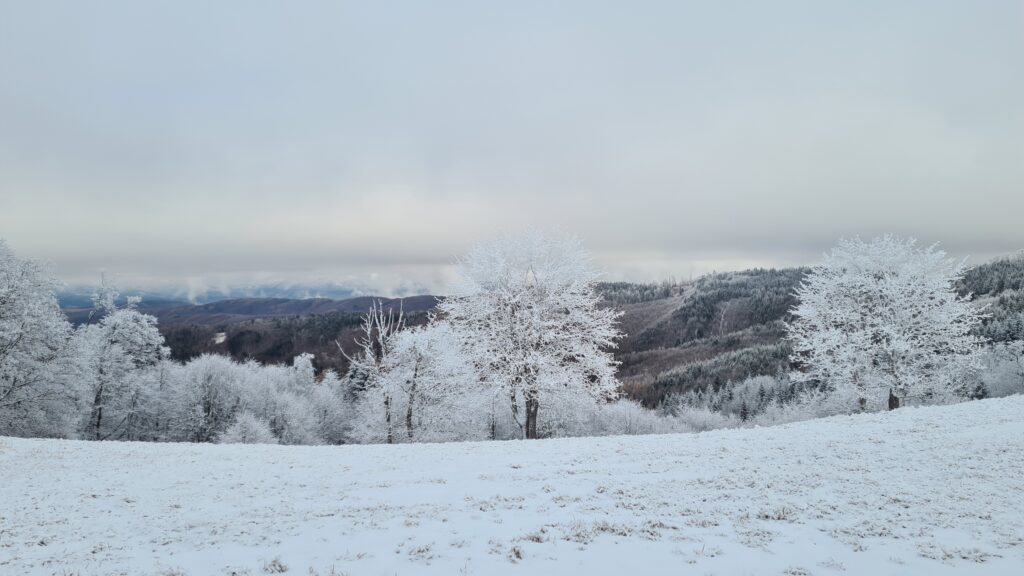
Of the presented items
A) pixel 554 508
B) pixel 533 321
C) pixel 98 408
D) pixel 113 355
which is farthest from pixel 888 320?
pixel 98 408

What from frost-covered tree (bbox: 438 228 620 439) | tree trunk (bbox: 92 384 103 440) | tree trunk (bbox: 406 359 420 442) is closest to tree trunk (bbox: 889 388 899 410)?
frost-covered tree (bbox: 438 228 620 439)

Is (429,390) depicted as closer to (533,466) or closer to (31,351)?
(533,466)

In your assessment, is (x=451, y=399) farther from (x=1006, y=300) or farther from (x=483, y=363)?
(x=1006, y=300)

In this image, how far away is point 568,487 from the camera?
1442 cm

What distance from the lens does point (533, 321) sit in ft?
88.8

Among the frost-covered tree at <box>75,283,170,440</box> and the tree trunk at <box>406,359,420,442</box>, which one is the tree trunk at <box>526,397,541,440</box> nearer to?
the tree trunk at <box>406,359,420,442</box>

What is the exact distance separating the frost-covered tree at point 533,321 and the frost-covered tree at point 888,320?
55.8 feet

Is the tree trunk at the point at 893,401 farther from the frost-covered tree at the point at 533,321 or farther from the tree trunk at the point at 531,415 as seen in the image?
the tree trunk at the point at 531,415

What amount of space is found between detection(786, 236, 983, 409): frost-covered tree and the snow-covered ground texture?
405 inches

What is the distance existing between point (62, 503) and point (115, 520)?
3.54 m

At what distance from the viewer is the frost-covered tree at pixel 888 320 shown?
3116 cm

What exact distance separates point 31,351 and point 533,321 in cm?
3821

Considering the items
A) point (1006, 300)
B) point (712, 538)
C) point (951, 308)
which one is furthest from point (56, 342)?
point (1006, 300)

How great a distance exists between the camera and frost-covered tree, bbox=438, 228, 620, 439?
1076 inches
